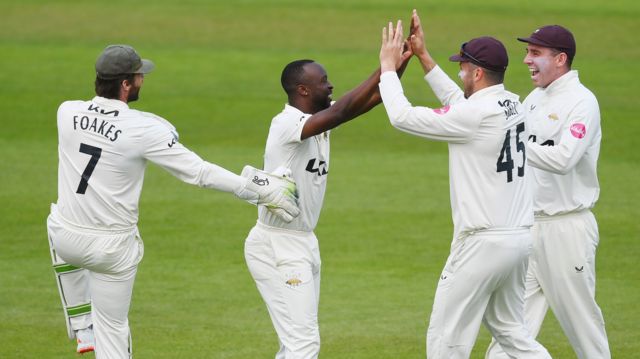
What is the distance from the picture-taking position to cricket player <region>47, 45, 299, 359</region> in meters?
7.13

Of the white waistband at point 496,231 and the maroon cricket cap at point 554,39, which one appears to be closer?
the white waistband at point 496,231

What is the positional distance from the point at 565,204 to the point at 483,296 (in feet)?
3.84

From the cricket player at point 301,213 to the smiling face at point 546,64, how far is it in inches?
Result: 43.9

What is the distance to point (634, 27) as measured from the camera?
25.3 meters

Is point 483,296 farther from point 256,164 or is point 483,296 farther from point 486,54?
point 256,164

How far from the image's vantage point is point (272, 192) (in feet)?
23.5

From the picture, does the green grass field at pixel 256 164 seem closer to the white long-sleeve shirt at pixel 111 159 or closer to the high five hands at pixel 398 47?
the white long-sleeve shirt at pixel 111 159

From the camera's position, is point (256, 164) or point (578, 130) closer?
point (578, 130)

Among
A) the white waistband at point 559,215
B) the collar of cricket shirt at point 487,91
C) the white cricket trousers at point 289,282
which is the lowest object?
the white cricket trousers at point 289,282

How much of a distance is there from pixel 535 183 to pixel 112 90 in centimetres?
302

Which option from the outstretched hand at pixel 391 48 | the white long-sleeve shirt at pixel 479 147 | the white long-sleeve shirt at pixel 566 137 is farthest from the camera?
the white long-sleeve shirt at pixel 566 137

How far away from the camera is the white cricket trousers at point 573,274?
7.85m

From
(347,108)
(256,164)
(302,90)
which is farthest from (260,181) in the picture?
(256,164)

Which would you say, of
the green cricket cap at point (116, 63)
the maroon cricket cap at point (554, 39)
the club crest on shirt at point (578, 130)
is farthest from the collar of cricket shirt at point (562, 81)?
the green cricket cap at point (116, 63)
